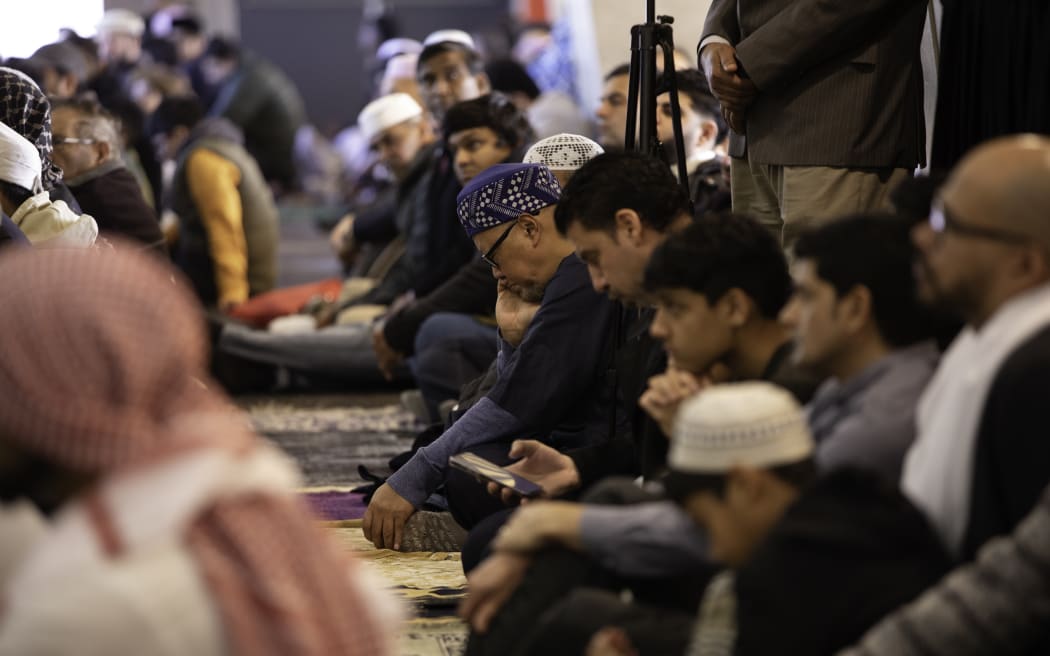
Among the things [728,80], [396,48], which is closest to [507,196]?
[728,80]

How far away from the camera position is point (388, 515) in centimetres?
394

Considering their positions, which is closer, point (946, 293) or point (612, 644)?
point (946, 293)

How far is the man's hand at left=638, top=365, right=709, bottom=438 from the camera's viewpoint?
282cm

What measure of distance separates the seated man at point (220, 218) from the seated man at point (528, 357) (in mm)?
4346

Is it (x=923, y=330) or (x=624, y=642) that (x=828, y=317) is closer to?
(x=923, y=330)

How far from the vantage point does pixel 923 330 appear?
8.13ft

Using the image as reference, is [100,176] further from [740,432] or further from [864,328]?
[740,432]

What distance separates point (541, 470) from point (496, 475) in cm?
Result: 15

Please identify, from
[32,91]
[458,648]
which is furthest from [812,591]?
[32,91]

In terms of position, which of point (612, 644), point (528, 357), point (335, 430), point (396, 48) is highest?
point (612, 644)

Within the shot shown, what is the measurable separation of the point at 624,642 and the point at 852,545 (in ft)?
1.56

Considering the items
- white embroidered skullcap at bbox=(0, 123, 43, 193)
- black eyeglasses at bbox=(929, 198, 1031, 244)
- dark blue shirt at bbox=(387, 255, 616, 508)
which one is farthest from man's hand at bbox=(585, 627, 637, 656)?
white embroidered skullcap at bbox=(0, 123, 43, 193)

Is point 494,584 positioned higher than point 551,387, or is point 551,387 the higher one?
point 494,584

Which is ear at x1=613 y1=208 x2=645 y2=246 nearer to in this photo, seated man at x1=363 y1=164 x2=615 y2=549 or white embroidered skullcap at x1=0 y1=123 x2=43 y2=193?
seated man at x1=363 y1=164 x2=615 y2=549
